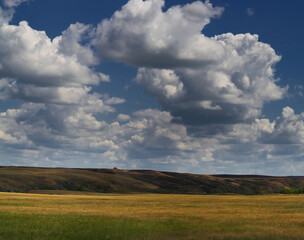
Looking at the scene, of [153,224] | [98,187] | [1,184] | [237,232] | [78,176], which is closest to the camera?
[237,232]

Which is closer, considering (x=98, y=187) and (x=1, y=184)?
(x=1, y=184)

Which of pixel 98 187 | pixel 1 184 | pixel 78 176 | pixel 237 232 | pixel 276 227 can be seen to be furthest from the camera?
pixel 78 176

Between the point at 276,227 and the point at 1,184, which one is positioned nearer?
the point at 276,227

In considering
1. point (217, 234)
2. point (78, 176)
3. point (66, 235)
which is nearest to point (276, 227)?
point (217, 234)

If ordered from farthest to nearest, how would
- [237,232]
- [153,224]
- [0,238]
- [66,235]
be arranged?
[153,224] < [237,232] < [66,235] < [0,238]

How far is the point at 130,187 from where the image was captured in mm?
190125

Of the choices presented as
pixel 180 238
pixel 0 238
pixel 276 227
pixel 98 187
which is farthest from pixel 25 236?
pixel 98 187

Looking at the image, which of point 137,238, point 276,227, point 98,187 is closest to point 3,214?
point 137,238

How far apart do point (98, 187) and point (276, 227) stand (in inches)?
5795

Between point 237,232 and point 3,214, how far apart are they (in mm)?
27084

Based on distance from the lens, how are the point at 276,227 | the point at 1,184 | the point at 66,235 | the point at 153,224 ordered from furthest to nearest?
the point at 1,184 < the point at 153,224 < the point at 276,227 < the point at 66,235

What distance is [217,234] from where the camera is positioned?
1187 inches

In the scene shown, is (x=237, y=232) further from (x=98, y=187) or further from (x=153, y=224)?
(x=98, y=187)

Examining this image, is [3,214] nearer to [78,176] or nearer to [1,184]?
[1,184]
